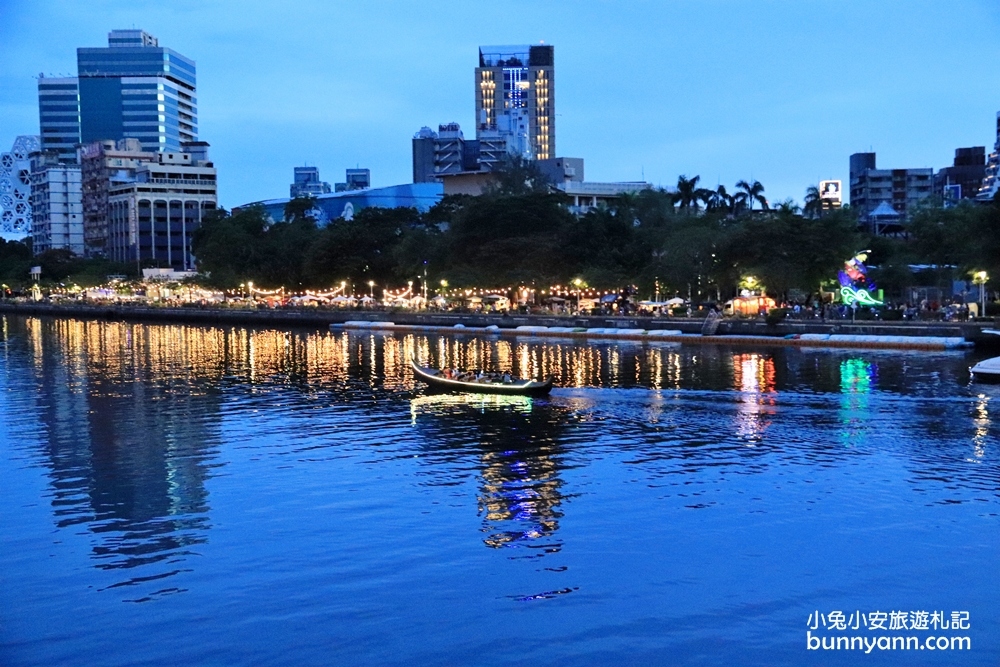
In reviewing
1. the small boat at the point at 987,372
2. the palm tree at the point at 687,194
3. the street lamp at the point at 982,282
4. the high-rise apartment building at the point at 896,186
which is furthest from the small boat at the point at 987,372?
Result: the high-rise apartment building at the point at 896,186

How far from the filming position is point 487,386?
49.2 metres

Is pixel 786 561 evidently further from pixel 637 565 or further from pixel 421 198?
pixel 421 198

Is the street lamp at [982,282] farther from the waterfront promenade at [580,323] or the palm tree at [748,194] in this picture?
the palm tree at [748,194]

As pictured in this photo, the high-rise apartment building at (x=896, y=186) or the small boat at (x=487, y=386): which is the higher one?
the high-rise apartment building at (x=896, y=186)

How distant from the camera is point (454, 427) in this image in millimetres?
40875

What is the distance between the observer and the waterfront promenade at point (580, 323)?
71.9m

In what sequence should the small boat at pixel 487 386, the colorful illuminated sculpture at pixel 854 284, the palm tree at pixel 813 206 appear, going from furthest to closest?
the palm tree at pixel 813 206 → the colorful illuminated sculpture at pixel 854 284 → the small boat at pixel 487 386

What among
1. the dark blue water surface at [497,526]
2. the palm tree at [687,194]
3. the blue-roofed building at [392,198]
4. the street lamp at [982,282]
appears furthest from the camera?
the blue-roofed building at [392,198]

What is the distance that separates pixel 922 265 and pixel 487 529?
83.5 metres

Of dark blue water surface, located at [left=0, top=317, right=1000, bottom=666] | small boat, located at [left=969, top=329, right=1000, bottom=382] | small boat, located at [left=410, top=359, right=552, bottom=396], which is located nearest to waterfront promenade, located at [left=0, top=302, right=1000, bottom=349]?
small boat, located at [left=969, top=329, right=1000, bottom=382]

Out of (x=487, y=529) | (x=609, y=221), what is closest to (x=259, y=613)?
(x=487, y=529)

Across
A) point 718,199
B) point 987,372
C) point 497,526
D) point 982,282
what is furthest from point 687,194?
point 497,526

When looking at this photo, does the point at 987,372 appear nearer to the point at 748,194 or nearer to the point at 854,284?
the point at 854,284

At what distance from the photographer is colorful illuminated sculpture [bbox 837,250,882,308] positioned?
82000 mm
